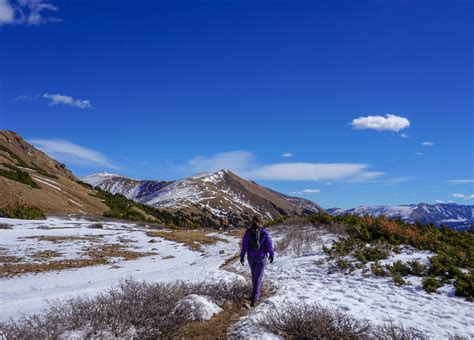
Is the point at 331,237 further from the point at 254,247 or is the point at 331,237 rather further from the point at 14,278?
the point at 14,278

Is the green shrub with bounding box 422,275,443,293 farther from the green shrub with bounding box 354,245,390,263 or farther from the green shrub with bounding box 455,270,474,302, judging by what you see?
the green shrub with bounding box 354,245,390,263

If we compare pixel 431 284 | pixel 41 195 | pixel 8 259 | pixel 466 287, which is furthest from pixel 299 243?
pixel 41 195

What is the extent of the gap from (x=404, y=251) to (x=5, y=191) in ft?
146

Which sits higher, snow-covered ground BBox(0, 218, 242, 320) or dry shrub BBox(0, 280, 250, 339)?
dry shrub BBox(0, 280, 250, 339)

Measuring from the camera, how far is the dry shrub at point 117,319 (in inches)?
219

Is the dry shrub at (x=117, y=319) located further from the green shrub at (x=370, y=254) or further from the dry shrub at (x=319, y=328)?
the green shrub at (x=370, y=254)

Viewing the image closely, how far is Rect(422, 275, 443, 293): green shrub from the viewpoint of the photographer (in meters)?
10.4

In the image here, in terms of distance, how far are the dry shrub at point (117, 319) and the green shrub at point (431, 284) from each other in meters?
7.28

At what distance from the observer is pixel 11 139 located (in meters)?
96.5

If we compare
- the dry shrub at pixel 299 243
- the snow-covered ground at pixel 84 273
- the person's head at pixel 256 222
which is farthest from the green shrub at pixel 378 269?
the person's head at pixel 256 222

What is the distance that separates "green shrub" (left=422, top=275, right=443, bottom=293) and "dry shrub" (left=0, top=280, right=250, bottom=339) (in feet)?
23.9

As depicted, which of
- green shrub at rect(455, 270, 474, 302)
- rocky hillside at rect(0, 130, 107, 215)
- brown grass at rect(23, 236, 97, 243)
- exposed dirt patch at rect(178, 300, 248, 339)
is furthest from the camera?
rocky hillside at rect(0, 130, 107, 215)

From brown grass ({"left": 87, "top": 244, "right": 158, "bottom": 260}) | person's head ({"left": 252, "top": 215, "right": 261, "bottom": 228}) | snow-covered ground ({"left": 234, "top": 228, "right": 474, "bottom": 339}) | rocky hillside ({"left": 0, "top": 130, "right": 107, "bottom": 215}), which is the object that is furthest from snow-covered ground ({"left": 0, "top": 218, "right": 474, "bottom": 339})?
rocky hillside ({"left": 0, "top": 130, "right": 107, "bottom": 215})

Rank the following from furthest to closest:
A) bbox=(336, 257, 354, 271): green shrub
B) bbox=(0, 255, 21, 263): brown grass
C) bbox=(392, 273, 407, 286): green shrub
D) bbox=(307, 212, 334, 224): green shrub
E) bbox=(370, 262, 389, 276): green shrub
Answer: bbox=(307, 212, 334, 224): green shrub, bbox=(0, 255, 21, 263): brown grass, bbox=(336, 257, 354, 271): green shrub, bbox=(370, 262, 389, 276): green shrub, bbox=(392, 273, 407, 286): green shrub
